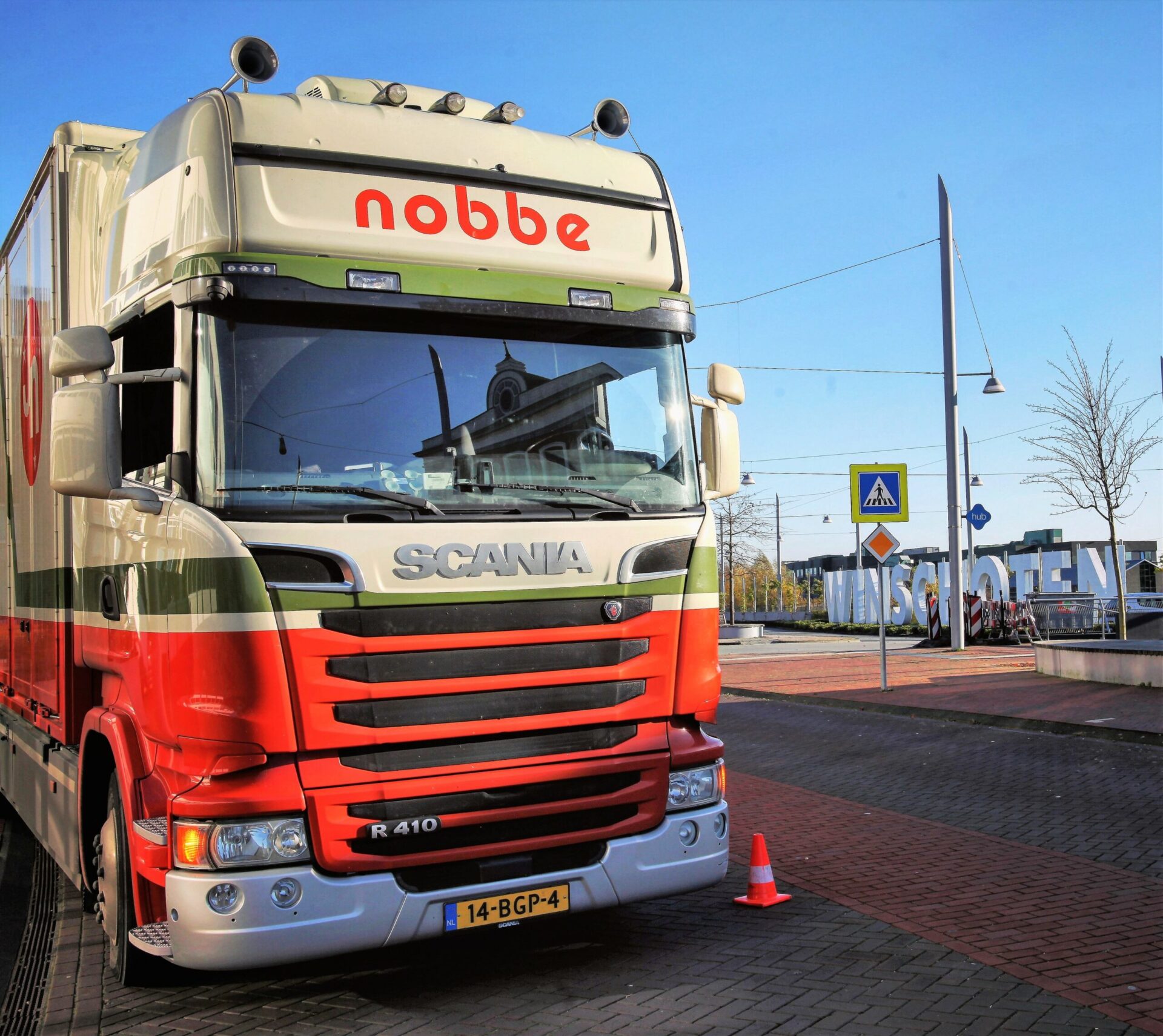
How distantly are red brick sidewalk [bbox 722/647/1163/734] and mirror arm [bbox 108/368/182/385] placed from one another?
1046 cm

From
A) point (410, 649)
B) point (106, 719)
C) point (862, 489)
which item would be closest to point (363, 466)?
point (410, 649)

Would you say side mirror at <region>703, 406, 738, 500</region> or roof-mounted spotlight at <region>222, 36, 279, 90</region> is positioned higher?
roof-mounted spotlight at <region>222, 36, 279, 90</region>

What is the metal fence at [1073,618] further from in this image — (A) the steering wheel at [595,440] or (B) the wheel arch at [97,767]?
(B) the wheel arch at [97,767]

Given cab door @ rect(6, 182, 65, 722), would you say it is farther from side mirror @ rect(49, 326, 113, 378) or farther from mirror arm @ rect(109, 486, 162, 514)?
mirror arm @ rect(109, 486, 162, 514)

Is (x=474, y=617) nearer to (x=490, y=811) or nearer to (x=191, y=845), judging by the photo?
(x=490, y=811)

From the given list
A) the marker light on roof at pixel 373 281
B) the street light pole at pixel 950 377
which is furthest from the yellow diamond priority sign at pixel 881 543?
the marker light on roof at pixel 373 281

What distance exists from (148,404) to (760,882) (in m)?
3.90

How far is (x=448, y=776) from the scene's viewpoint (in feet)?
15.4

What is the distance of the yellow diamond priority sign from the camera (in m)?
16.8

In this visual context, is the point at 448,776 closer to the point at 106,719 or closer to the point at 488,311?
the point at 106,719

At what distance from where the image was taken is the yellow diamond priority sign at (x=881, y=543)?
55.2 feet

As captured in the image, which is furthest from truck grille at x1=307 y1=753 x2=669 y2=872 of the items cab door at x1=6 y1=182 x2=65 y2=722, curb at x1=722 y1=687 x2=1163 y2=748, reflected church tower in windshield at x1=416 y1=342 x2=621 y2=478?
→ curb at x1=722 y1=687 x2=1163 y2=748

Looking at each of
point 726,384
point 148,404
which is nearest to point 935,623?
point 726,384

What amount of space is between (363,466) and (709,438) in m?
1.99
